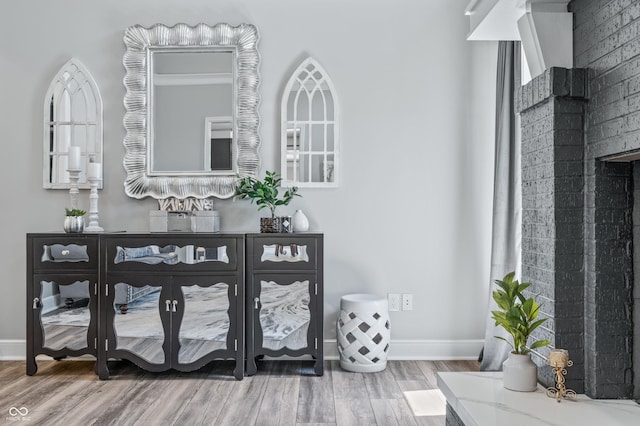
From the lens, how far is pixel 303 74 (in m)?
3.50

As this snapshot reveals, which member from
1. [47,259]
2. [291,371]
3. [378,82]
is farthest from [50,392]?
[378,82]

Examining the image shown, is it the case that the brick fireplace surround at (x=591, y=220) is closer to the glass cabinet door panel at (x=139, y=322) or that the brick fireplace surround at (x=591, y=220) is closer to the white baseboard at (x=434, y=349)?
the white baseboard at (x=434, y=349)

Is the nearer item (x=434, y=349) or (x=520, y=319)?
(x=520, y=319)

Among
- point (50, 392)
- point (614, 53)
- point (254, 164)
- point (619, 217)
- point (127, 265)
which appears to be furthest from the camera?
point (254, 164)

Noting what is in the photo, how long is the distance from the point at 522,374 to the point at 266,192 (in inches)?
74.0

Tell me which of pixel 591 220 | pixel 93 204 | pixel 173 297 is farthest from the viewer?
pixel 93 204

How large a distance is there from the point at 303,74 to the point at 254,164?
70cm

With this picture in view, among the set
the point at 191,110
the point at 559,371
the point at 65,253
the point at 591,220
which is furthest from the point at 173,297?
the point at 591,220

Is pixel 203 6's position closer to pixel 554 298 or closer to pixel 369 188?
pixel 369 188

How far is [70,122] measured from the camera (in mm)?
3518

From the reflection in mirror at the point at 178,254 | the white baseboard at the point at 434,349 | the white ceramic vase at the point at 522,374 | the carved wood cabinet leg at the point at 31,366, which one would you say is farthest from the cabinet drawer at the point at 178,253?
the white ceramic vase at the point at 522,374

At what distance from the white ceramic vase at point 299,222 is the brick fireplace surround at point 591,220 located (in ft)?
5.29

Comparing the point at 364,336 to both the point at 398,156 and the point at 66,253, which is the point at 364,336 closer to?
the point at 398,156

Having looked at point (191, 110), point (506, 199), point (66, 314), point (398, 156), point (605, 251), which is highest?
point (191, 110)
